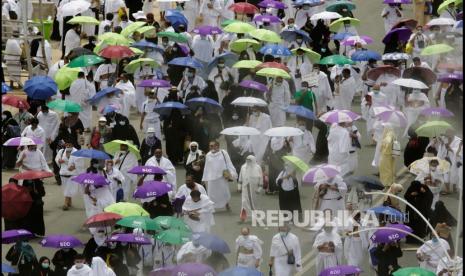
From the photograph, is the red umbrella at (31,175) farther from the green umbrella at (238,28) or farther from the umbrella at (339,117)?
the green umbrella at (238,28)

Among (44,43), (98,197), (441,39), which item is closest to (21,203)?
(98,197)

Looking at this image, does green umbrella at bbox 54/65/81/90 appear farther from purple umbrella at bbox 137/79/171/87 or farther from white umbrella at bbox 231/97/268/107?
white umbrella at bbox 231/97/268/107

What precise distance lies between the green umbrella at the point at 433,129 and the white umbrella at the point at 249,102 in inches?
107

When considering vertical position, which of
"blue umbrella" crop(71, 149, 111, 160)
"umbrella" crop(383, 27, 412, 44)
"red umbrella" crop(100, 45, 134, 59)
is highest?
"umbrella" crop(383, 27, 412, 44)

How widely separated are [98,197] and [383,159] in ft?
15.9

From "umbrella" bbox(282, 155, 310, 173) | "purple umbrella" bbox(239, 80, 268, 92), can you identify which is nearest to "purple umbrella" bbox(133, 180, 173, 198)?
"umbrella" bbox(282, 155, 310, 173)

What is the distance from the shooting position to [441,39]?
31.7 metres

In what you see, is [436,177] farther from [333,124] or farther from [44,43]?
[44,43]

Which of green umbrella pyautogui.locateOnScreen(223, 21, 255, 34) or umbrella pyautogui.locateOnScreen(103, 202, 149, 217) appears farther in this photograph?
green umbrella pyautogui.locateOnScreen(223, 21, 255, 34)

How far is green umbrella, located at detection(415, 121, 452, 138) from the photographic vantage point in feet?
84.1

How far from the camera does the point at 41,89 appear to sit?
27.6 meters

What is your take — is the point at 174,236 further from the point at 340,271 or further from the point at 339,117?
the point at 339,117

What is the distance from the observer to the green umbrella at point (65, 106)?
2662 cm

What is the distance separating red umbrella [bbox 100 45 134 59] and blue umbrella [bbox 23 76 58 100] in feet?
7.31
